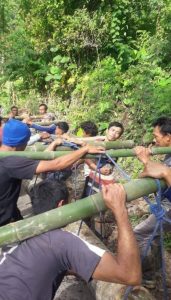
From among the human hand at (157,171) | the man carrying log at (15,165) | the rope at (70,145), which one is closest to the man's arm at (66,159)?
the man carrying log at (15,165)

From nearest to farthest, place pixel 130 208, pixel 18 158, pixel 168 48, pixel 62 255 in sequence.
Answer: pixel 62 255 → pixel 18 158 → pixel 130 208 → pixel 168 48

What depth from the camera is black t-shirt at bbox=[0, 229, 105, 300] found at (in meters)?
1.72

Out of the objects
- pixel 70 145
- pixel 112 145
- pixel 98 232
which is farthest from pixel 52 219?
pixel 98 232

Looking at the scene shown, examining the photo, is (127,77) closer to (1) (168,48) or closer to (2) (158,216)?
(1) (168,48)

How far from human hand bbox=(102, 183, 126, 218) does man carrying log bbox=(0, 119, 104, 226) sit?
4.59ft

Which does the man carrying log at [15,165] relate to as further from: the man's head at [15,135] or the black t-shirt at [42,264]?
the black t-shirt at [42,264]

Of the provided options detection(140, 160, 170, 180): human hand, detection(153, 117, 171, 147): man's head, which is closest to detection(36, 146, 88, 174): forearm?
detection(153, 117, 171, 147): man's head

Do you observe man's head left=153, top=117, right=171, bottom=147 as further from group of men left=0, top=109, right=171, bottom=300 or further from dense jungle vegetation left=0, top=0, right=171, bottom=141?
dense jungle vegetation left=0, top=0, right=171, bottom=141

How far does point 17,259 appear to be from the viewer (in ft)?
5.83

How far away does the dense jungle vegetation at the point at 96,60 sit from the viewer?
884 cm

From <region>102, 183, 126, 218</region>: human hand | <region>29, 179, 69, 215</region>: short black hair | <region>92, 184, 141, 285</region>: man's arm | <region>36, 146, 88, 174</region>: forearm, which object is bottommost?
<region>29, 179, 69, 215</region>: short black hair

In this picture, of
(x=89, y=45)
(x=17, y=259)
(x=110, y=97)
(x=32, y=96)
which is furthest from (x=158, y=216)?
(x=32, y=96)

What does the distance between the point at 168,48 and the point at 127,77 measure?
1.26m

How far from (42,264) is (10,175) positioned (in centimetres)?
147
